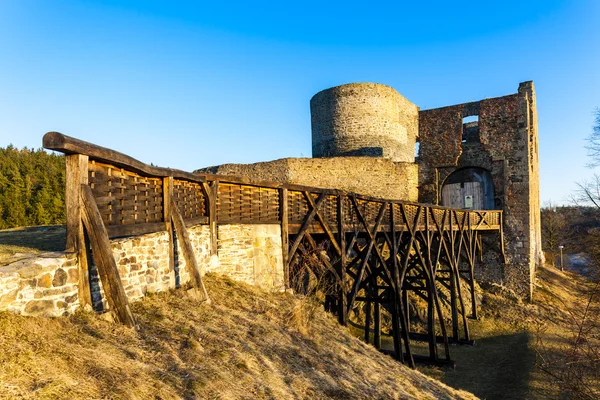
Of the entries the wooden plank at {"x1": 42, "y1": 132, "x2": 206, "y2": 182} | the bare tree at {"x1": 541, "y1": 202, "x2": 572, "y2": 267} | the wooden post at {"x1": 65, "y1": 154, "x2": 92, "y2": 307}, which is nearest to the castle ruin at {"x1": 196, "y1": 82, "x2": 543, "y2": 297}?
the bare tree at {"x1": 541, "y1": 202, "x2": 572, "y2": 267}

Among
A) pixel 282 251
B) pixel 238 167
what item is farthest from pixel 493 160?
pixel 282 251

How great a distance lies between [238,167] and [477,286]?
13.0 m

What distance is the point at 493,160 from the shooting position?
64.0ft

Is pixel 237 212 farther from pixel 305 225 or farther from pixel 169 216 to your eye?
pixel 169 216

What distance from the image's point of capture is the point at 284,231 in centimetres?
757

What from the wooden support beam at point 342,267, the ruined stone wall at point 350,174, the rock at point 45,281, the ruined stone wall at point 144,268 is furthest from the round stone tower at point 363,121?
the rock at point 45,281

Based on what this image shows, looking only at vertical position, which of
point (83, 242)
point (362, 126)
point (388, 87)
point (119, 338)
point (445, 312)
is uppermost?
point (388, 87)

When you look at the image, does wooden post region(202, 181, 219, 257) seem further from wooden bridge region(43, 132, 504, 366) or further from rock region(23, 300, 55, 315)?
rock region(23, 300, 55, 315)

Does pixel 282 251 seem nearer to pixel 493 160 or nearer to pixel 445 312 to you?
pixel 445 312

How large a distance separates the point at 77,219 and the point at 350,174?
54.6 feet

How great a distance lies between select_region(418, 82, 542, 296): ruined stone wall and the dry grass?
14368 millimetres

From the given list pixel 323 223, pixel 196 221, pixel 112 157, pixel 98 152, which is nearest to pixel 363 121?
pixel 323 223

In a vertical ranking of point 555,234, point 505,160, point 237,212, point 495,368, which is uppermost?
point 505,160

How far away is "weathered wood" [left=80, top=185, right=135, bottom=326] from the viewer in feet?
13.0
